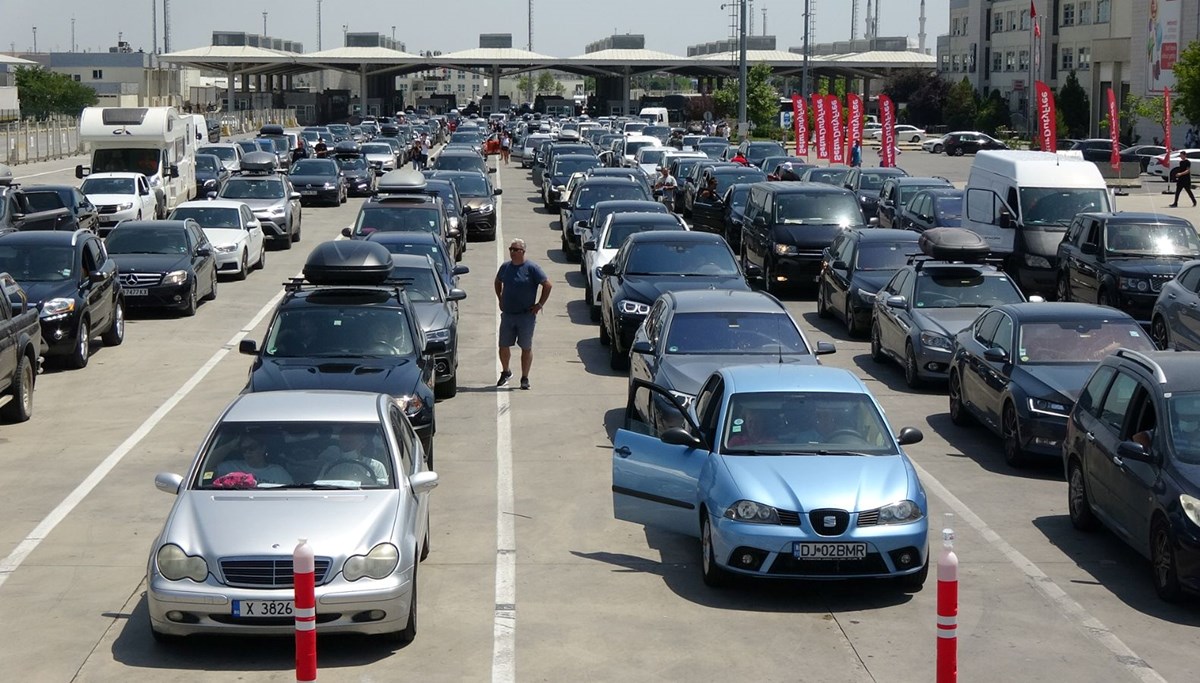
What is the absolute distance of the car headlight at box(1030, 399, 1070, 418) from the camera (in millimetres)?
14688

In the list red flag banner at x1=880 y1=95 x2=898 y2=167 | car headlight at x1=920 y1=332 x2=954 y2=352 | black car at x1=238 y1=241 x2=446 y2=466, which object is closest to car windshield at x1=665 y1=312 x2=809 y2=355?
black car at x1=238 y1=241 x2=446 y2=466

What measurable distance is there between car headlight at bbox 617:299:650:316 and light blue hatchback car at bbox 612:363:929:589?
7.60 m

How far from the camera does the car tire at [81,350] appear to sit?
794 inches

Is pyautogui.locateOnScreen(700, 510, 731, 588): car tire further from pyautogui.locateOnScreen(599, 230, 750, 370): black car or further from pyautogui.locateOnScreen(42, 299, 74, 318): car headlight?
pyautogui.locateOnScreen(42, 299, 74, 318): car headlight

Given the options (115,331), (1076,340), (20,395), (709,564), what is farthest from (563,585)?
(115,331)

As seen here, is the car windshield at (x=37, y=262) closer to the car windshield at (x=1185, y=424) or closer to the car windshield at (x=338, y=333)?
the car windshield at (x=338, y=333)

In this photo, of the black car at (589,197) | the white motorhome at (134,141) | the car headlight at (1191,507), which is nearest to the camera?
the car headlight at (1191,507)

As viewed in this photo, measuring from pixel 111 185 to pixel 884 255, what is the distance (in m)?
19.8

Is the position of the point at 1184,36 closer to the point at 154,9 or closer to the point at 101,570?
the point at 101,570

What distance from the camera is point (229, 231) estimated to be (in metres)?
29.5

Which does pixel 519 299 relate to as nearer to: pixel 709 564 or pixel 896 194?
pixel 709 564

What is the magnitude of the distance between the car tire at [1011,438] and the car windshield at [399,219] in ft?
44.3

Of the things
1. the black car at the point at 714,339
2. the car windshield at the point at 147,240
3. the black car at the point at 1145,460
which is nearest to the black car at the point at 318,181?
the car windshield at the point at 147,240

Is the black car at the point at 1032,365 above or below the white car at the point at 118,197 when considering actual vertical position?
below
